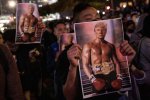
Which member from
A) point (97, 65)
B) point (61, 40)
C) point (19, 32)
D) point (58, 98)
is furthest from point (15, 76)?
point (19, 32)

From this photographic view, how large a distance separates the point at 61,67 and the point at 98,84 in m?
0.34

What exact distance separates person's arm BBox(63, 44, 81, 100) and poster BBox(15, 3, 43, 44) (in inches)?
142

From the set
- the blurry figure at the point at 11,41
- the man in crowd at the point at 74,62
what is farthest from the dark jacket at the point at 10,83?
the blurry figure at the point at 11,41

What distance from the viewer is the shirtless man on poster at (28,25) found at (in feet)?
22.9

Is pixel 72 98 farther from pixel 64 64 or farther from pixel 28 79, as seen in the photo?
pixel 28 79

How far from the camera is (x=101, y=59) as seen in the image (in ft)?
11.3

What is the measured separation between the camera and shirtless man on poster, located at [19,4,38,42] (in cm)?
697

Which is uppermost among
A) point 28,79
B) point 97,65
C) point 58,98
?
point 97,65

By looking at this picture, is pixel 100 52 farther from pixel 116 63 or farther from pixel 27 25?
pixel 27 25

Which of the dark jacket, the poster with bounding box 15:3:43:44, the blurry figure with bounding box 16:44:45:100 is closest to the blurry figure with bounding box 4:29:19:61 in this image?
the blurry figure with bounding box 16:44:45:100

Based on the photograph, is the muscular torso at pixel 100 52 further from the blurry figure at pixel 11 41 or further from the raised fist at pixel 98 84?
the blurry figure at pixel 11 41

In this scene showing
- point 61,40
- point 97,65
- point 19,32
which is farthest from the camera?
point 19,32

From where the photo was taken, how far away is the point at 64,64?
3.51 meters

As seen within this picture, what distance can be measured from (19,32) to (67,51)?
365cm
